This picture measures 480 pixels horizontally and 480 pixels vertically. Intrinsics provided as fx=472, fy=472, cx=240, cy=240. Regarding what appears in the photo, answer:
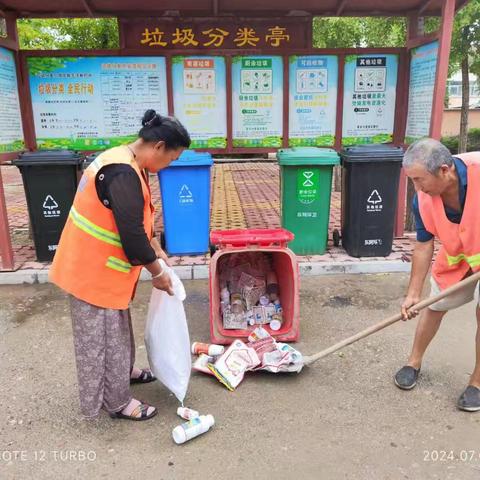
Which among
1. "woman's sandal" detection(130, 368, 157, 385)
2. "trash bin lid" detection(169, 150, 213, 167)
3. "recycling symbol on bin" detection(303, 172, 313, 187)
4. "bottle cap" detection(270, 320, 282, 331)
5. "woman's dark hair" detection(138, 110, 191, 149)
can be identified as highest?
"woman's dark hair" detection(138, 110, 191, 149)

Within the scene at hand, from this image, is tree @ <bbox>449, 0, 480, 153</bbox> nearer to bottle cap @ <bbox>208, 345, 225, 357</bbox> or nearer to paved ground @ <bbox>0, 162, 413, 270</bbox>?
paved ground @ <bbox>0, 162, 413, 270</bbox>

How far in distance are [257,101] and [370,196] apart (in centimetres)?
160

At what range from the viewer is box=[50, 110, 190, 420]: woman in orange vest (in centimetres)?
208

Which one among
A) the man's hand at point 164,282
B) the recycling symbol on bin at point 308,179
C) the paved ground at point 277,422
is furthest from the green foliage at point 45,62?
the man's hand at point 164,282

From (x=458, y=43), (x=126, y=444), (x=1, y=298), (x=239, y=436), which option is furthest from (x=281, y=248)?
(x=458, y=43)

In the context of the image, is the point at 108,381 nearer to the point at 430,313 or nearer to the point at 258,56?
the point at 430,313

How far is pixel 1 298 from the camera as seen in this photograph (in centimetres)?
418

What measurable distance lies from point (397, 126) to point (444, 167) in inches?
130

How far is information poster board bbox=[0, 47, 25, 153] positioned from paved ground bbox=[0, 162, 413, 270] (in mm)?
1197

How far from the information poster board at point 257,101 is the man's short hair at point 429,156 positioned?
3125 millimetres

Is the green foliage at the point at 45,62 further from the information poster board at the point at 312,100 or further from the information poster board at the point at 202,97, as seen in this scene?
the information poster board at the point at 312,100

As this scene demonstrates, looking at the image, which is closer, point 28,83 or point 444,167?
point 444,167

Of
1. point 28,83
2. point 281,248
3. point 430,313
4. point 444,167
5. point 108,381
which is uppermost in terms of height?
point 28,83

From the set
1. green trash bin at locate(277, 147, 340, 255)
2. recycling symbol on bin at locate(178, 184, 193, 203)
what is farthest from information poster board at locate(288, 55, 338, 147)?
recycling symbol on bin at locate(178, 184, 193, 203)
